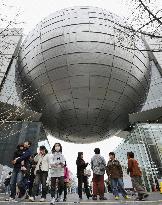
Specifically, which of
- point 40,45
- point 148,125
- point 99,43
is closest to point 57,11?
point 40,45

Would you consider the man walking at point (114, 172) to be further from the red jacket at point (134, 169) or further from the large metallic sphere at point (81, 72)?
the large metallic sphere at point (81, 72)

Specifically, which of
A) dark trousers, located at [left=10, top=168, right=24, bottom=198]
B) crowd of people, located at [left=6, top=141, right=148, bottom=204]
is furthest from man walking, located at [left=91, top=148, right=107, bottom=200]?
dark trousers, located at [left=10, top=168, right=24, bottom=198]

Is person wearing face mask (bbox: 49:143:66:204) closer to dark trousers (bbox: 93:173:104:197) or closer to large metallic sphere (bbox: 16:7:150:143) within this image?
dark trousers (bbox: 93:173:104:197)

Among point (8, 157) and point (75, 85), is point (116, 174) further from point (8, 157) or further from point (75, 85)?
point (8, 157)

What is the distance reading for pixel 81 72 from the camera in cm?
1161

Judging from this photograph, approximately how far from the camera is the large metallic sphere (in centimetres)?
1173

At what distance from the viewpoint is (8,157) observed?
13586 mm

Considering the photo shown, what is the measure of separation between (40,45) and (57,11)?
2837 mm

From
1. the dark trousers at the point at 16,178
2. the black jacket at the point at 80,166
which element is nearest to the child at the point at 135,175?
the black jacket at the point at 80,166

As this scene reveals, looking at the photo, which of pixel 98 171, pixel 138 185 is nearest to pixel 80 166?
pixel 98 171

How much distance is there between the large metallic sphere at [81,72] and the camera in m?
11.7

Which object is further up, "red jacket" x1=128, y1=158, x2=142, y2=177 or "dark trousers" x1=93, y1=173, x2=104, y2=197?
"red jacket" x1=128, y1=158, x2=142, y2=177

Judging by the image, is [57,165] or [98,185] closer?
[57,165]

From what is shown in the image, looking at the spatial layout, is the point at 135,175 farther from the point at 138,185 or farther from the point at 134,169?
the point at 138,185
